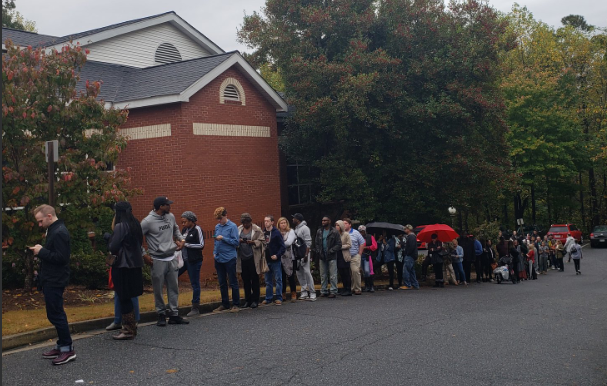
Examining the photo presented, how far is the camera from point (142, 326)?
383 inches

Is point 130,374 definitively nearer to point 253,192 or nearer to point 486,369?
point 486,369

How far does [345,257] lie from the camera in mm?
14312

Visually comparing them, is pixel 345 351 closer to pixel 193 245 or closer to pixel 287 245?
pixel 193 245

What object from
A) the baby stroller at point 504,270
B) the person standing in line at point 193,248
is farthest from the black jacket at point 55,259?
the baby stroller at point 504,270

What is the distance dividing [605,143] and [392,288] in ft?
127

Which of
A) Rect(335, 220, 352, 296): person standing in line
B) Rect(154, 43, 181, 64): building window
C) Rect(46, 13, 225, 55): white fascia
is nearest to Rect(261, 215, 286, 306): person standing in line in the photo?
Rect(335, 220, 352, 296): person standing in line

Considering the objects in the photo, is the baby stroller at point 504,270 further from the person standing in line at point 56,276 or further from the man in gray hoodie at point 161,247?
the person standing in line at point 56,276

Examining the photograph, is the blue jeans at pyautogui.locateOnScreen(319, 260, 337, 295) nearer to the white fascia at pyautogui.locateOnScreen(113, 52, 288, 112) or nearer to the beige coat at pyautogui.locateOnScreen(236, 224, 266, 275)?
the beige coat at pyautogui.locateOnScreen(236, 224, 266, 275)

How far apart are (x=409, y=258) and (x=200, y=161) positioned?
6.62m

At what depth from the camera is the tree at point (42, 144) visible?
1182cm

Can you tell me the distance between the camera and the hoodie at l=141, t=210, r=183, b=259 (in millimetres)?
9328

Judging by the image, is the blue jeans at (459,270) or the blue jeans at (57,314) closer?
the blue jeans at (57,314)

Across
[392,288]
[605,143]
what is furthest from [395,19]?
[605,143]

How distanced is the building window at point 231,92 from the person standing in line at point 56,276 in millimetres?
11906
